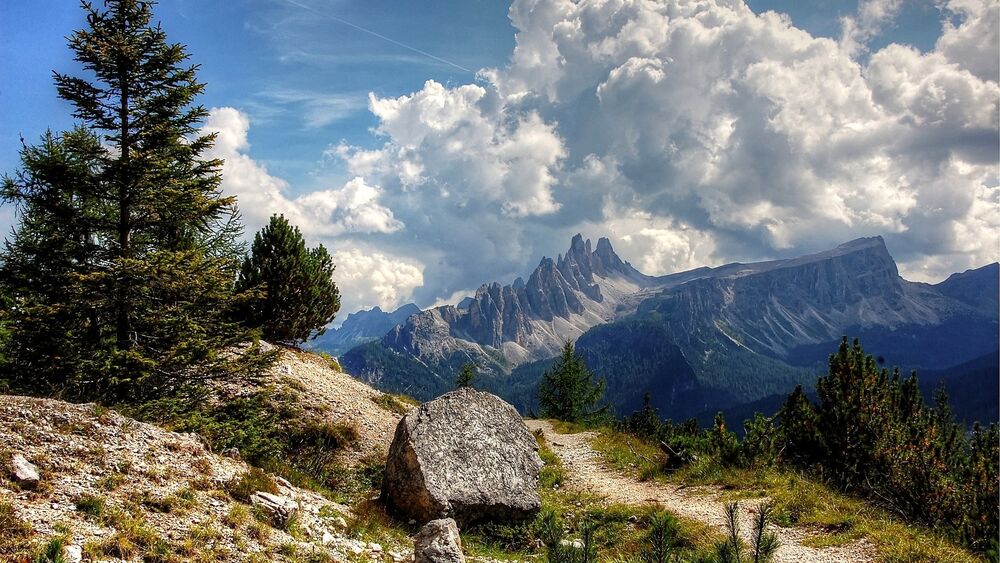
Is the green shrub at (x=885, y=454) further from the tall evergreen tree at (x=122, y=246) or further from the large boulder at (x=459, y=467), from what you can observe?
the tall evergreen tree at (x=122, y=246)

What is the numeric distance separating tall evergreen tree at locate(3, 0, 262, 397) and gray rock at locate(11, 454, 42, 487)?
4689 millimetres

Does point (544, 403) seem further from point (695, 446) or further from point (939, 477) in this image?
point (939, 477)

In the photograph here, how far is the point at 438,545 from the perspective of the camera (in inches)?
396

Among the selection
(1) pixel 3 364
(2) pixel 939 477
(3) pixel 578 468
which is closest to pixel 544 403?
(3) pixel 578 468

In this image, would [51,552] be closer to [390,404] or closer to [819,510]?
[819,510]

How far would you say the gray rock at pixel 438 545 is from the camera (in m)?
9.89

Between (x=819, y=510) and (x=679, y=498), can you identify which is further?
(x=679, y=498)

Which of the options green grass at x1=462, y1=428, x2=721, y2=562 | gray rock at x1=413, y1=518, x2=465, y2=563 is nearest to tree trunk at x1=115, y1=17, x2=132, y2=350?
gray rock at x1=413, y1=518, x2=465, y2=563

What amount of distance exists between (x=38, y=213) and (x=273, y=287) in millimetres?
12195

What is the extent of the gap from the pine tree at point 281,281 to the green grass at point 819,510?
1794cm

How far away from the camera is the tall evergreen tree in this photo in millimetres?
13914

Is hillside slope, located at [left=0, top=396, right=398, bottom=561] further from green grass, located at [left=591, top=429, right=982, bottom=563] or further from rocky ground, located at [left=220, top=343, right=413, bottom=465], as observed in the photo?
green grass, located at [left=591, top=429, right=982, bottom=563]

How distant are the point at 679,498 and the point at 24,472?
650 inches

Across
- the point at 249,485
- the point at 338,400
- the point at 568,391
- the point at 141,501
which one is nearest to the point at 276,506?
the point at 249,485
